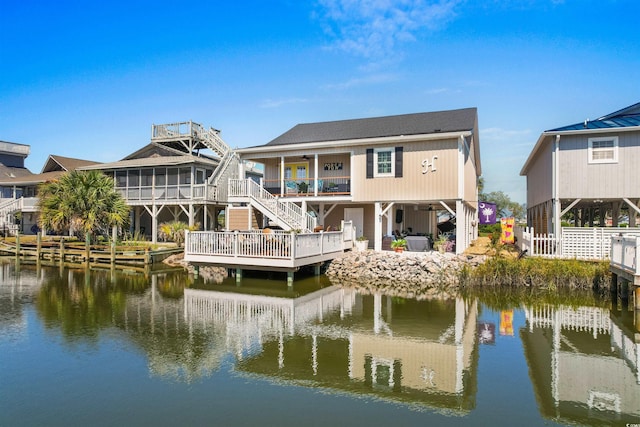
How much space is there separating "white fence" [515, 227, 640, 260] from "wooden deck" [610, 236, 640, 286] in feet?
7.74

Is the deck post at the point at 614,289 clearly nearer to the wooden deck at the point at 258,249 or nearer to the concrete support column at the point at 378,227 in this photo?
the concrete support column at the point at 378,227

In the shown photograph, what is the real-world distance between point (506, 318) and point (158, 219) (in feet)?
84.5

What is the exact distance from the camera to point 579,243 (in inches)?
672

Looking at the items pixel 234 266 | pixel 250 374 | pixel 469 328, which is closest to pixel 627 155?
pixel 469 328

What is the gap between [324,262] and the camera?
19359mm

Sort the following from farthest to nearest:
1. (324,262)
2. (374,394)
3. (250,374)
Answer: (324,262) → (250,374) → (374,394)

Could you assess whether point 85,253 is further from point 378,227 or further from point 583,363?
point 583,363

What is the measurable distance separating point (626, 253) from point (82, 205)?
2503 centimetres

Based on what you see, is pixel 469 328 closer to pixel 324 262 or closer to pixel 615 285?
pixel 615 285

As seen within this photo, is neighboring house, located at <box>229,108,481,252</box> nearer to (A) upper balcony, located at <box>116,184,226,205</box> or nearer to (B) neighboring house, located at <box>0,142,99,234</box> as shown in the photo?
(A) upper balcony, located at <box>116,184,226,205</box>

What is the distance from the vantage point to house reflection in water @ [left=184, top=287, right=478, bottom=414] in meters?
7.18

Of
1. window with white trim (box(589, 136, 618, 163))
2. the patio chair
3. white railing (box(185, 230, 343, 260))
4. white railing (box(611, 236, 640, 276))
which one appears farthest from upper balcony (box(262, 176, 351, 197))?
white railing (box(611, 236, 640, 276))

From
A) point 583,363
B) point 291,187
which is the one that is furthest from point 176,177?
point 583,363

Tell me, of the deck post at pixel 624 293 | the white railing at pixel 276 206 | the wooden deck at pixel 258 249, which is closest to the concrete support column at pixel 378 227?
the white railing at pixel 276 206
